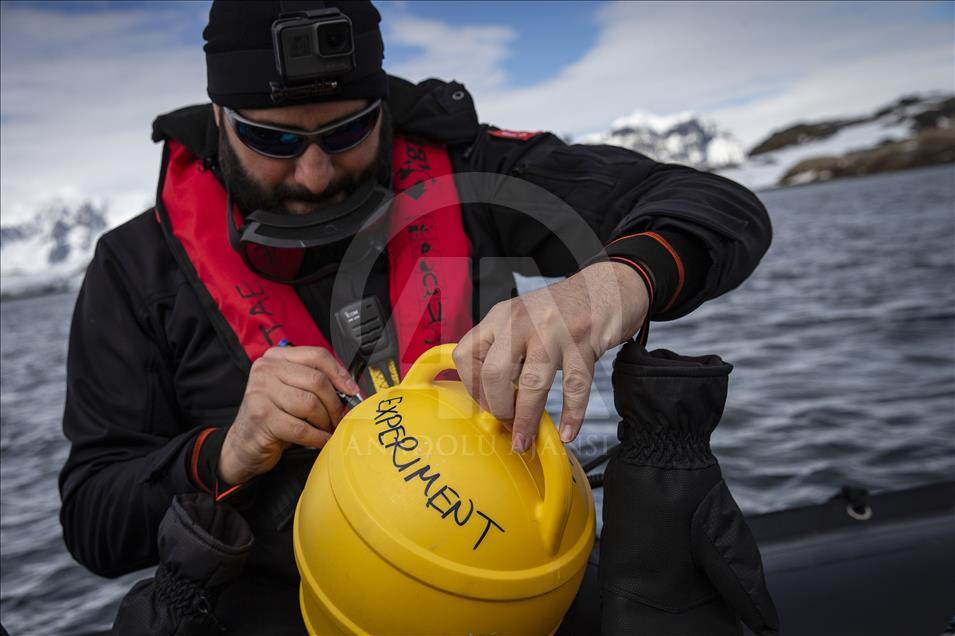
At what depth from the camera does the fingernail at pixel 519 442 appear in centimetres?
119

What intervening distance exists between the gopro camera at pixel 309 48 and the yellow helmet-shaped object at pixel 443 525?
0.98 m

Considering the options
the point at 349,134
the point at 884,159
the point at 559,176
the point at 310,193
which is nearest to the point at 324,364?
the point at 310,193

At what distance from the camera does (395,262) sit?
7.17 feet

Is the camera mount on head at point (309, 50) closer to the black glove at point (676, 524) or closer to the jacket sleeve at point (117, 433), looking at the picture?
the jacket sleeve at point (117, 433)

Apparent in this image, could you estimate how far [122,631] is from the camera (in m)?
1.71

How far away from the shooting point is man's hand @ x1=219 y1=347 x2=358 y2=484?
1.53m

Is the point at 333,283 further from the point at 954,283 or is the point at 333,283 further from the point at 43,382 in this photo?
the point at 954,283

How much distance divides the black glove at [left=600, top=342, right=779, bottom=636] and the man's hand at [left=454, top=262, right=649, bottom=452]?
0.41ft

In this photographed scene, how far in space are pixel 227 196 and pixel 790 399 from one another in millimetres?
5121

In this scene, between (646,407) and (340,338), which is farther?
(340,338)

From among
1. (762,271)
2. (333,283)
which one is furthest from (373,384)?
(762,271)

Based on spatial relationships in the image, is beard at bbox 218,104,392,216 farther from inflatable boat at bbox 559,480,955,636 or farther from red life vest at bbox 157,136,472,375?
inflatable boat at bbox 559,480,955,636

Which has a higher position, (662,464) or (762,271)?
(662,464)

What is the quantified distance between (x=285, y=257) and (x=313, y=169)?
0.25m
